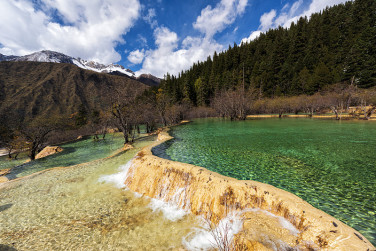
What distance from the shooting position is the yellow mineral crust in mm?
3260

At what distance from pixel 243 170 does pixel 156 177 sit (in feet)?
15.3

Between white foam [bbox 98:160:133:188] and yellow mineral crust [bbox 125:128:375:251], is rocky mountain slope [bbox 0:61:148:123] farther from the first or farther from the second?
yellow mineral crust [bbox 125:128:375:251]

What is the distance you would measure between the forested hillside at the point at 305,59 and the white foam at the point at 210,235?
170 ft

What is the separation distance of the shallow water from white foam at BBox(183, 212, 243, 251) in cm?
28

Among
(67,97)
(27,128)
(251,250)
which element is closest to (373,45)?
(251,250)

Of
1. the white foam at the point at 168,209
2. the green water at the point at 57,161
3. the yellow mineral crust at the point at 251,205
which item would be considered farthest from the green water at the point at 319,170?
the green water at the point at 57,161

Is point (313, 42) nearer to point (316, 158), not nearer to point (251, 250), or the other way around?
point (316, 158)

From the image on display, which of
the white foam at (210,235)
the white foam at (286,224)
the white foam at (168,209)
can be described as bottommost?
the white foam at (168,209)

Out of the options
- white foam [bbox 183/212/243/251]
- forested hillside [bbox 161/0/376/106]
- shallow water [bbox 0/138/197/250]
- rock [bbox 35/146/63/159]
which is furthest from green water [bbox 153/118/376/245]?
forested hillside [bbox 161/0/376/106]

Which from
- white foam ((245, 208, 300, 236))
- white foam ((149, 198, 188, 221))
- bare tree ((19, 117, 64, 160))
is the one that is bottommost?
white foam ((149, 198, 188, 221))

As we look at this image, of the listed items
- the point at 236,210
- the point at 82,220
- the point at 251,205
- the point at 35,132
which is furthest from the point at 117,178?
the point at 35,132

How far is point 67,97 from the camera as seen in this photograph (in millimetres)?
79688

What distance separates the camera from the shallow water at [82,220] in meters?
4.32

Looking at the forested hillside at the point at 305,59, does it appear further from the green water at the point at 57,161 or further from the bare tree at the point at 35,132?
the green water at the point at 57,161
